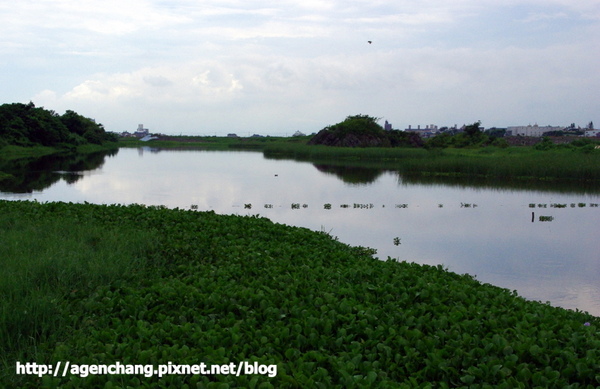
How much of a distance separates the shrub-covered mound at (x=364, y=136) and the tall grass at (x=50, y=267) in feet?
179

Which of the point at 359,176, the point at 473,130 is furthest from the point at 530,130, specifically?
the point at 359,176

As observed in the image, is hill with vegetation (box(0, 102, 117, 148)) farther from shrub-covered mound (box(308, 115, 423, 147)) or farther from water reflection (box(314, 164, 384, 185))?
shrub-covered mound (box(308, 115, 423, 147))

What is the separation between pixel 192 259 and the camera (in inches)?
269

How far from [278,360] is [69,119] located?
70.5m

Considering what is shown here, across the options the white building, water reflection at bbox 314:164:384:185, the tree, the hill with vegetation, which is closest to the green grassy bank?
water reflection at bbox 314:164:384:185

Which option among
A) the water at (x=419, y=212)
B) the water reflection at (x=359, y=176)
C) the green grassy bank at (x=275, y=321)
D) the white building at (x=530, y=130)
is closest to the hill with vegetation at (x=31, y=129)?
the water at (x=419, y=212)

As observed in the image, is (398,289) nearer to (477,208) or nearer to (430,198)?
(477,208)

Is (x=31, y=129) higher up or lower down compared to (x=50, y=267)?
higher up

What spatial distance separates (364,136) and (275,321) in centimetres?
5924

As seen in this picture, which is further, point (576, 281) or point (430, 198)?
point (430, 198)

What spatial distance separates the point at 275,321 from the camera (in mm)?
4465

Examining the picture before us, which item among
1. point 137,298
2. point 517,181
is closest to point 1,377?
point 137,298

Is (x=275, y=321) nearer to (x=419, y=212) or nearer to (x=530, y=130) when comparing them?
(x=419, y=212)

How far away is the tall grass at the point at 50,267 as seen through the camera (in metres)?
4.52
